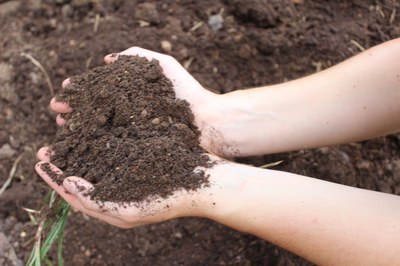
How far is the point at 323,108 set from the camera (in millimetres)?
1258

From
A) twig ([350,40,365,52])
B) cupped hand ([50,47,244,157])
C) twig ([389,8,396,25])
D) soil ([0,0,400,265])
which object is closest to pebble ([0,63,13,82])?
soil ([0,0,400,265])

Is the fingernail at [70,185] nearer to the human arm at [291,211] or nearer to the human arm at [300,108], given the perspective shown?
the human arm at [291,211]

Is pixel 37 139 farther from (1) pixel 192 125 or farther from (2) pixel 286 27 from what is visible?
(2) pixel 286 27

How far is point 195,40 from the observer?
1.65 m

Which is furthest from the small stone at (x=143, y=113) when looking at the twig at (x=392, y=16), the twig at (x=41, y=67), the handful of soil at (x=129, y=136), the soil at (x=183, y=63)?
the twig at (x=392, y=16)

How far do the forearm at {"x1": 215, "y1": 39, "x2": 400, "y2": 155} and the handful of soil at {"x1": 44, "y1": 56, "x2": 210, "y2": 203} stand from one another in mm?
136

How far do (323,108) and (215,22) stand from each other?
58 cm

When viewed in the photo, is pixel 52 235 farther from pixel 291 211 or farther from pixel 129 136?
pixel 291 211

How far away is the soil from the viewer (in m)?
1.44

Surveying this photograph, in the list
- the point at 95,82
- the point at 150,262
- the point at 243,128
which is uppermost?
the point at 95,82

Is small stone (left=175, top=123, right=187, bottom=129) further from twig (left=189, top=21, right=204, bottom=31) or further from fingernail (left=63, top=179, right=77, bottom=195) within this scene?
twig (left=189, top=21, right=204, bottom=31)

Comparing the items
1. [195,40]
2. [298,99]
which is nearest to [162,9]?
[195,40]

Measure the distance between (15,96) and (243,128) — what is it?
78 centimetres

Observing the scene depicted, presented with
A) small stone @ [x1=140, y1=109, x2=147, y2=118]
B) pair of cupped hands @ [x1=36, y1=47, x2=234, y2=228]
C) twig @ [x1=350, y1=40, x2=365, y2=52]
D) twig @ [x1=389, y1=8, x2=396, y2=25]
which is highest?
twig @ [x1=389, y1=8, x2=396, y2=25]
